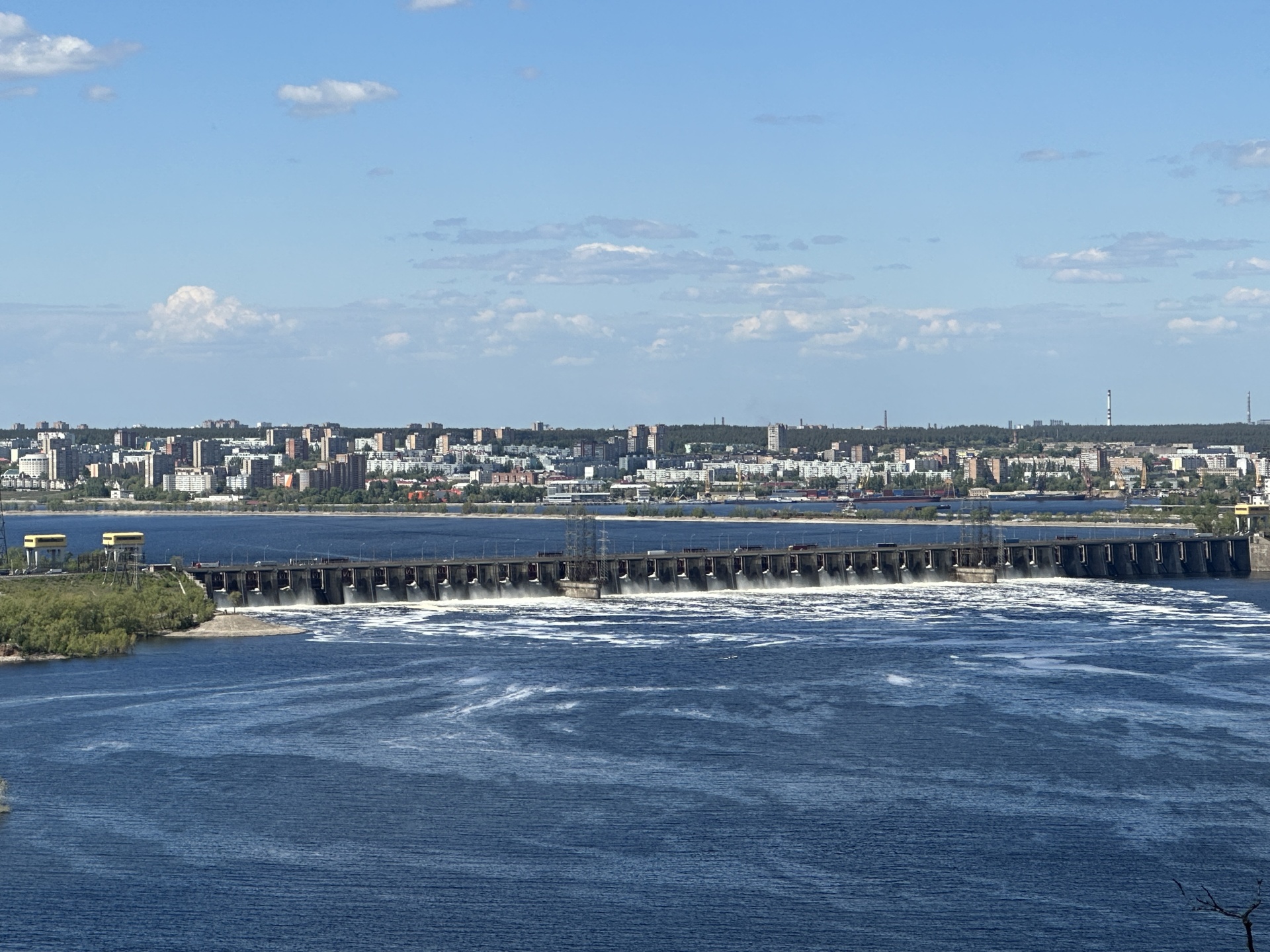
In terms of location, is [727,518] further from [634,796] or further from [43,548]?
[634,796]

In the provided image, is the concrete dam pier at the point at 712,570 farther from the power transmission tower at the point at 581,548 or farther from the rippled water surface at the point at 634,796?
the rippled water surface at the point at 634,796

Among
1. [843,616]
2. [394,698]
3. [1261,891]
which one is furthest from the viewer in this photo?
[843,616]

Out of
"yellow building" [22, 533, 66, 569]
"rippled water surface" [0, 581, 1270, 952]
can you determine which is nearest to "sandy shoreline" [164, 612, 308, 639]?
"rippled water surface" [0, 581, 1270, 952]

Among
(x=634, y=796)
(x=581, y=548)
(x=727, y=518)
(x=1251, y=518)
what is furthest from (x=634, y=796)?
(x=727, y=518)

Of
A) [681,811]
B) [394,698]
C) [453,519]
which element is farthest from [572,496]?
[681,811]

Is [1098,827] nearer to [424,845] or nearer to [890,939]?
[890,939]

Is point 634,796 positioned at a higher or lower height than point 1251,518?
lower

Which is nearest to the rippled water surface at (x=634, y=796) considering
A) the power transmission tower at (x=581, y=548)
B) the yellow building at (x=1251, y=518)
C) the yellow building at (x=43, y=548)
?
the power transmission tower at (x=581, y=548)
